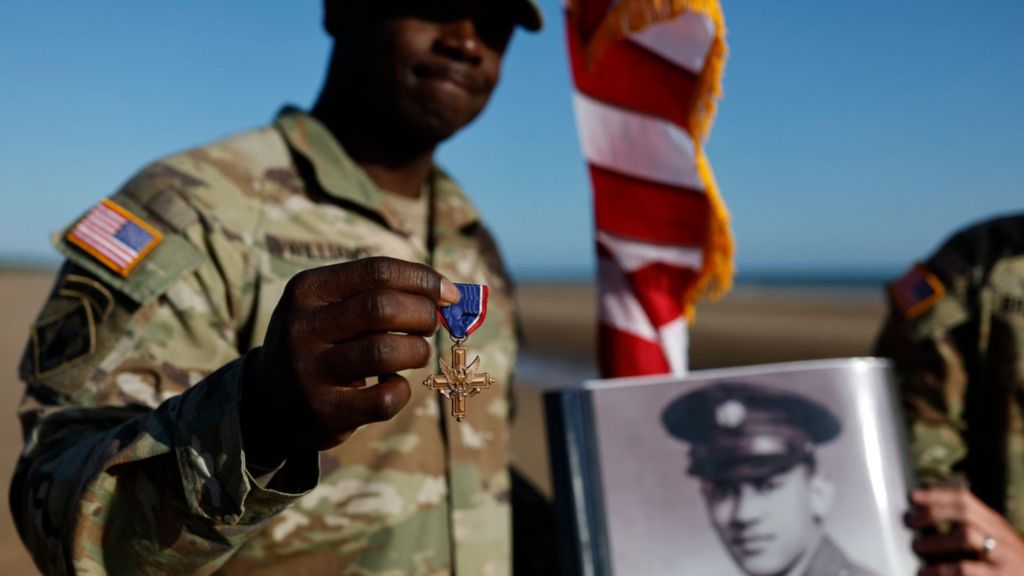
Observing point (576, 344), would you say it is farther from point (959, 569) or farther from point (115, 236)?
point (115, 236)

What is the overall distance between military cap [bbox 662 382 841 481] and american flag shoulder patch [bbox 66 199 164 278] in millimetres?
1202

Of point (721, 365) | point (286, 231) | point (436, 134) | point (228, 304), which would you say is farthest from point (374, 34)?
point (721, 365)

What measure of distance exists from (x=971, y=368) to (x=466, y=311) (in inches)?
80.1

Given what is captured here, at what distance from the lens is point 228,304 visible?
157 centimetres

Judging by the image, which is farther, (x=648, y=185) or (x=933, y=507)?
(x=648, y=185)

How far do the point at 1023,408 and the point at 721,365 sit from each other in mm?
10223

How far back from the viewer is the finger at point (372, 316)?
2.57ft

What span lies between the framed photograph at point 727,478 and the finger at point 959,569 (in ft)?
0.18

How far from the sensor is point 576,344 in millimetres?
Result: 15820

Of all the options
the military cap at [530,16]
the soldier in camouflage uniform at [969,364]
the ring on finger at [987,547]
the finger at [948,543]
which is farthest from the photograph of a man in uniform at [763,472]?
the military cap at [530,16]

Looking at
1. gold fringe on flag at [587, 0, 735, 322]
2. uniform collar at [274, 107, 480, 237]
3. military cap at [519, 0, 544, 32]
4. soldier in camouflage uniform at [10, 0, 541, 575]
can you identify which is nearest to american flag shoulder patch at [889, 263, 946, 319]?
gold fringe on flag at [587, 0, 735, 322]

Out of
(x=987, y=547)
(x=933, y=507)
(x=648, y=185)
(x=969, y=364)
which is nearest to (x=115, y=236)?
(x=648, y=185)

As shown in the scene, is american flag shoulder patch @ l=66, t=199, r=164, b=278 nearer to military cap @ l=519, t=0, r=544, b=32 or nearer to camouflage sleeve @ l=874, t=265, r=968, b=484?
military cap @ l=519, t=0, r=544, b=32

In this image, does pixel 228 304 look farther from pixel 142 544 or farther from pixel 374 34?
pixel 374 34
